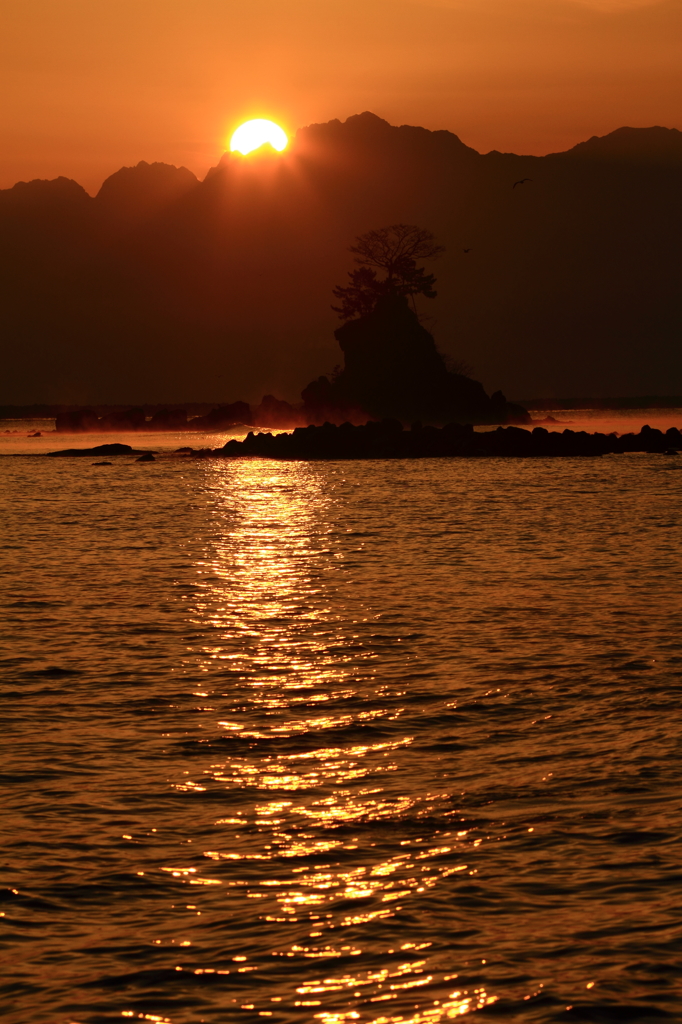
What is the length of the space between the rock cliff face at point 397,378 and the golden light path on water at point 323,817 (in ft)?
341

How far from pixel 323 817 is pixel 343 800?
481 mm

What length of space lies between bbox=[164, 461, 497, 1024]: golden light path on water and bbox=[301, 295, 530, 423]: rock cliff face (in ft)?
341

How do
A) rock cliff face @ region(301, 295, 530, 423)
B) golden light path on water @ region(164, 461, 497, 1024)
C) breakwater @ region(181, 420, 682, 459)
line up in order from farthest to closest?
rock cliff face @ region(301, 295, 530, 423) → breakwater @ region(181, 420, 682, 459) → golden light path on water @ region(164, 461, 497, 1024)

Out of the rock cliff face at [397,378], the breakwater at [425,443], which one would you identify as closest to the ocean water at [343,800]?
the breakwater at [425,443]

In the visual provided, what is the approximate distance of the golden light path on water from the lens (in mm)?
6742

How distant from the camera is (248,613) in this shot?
821 inches

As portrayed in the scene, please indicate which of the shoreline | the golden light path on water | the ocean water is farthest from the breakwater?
the golden light path on water

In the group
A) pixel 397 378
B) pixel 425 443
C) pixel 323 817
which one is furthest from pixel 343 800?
pixel 397 378

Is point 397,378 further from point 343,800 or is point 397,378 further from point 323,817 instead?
point 323,817

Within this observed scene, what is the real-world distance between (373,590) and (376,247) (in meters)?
102

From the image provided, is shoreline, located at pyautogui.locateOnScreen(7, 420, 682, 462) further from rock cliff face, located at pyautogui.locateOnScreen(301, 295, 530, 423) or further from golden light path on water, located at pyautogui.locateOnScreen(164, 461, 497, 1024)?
golden light path on water, located at pyautogui.locateOnScreen(164, 461, 497, 1024)

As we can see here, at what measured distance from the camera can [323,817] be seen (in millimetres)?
9477

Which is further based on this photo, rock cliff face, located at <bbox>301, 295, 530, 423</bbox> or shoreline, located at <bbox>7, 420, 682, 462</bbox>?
rock cliff face, located at <bbox>301, 295, 530, 423</bbox>

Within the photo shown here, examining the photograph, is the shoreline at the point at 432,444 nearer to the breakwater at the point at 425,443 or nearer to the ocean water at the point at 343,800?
the breakwater at the point at 425,443
